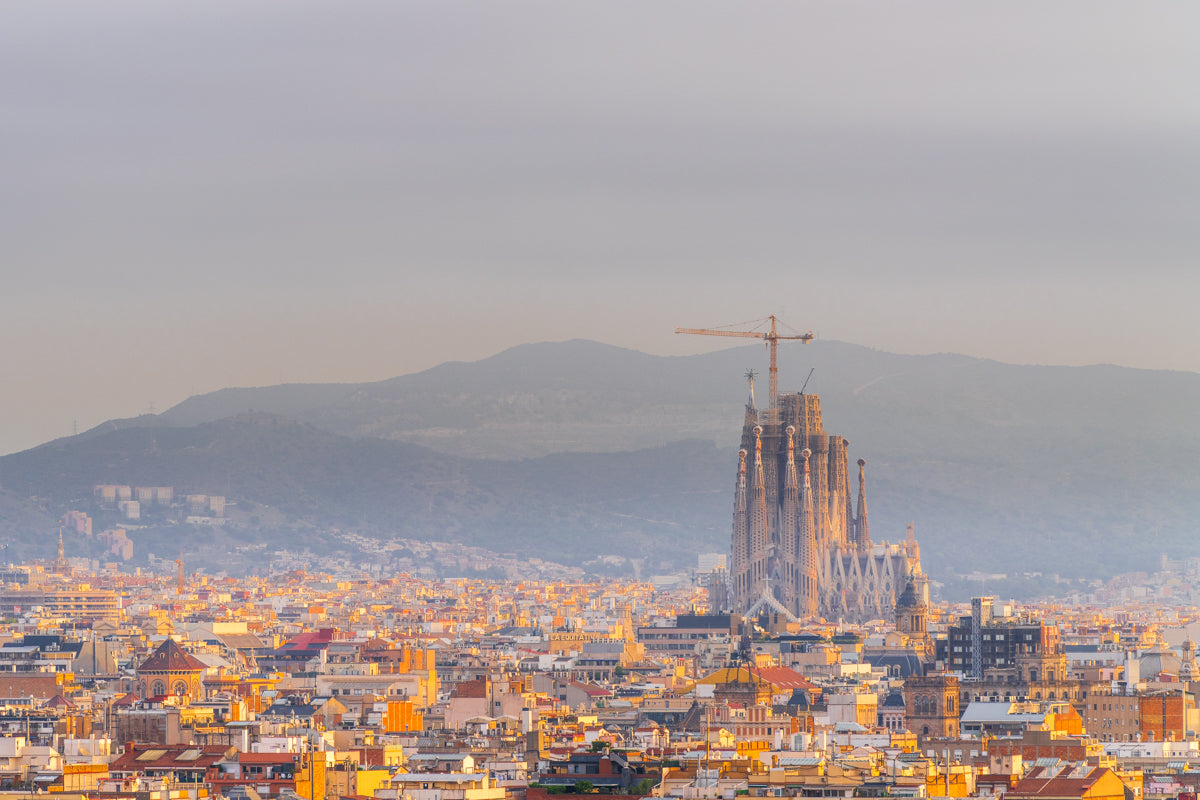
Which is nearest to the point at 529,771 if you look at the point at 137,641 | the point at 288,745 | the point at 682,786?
the point at 288,745

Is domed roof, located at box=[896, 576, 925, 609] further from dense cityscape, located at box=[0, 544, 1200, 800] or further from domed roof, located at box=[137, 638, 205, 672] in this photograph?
domed roof, located at box=[137, 638, 205, 672]

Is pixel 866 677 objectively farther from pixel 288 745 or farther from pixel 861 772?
pixel 861 772

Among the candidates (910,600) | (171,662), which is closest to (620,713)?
(171,662)

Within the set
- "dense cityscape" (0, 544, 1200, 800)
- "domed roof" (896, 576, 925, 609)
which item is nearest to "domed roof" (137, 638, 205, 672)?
"dense cityscape" (0, 544, 1200, 800)

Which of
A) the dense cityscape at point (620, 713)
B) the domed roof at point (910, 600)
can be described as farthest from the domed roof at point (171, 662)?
the domed roof at point (910, 600)

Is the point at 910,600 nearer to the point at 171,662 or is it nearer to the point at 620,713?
the point at 171,662

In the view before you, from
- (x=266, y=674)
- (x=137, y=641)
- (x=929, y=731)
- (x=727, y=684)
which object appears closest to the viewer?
(x=929, y=731)

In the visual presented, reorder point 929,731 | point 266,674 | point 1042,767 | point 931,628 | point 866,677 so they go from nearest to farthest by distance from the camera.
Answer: point 1042,767 < point 929,731 < point 866,677 < point 266,674 < point 931,628

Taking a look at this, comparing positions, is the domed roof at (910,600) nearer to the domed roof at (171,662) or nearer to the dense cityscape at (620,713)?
the dense cityscape at (620,713)

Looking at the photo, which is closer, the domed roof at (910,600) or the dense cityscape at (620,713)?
the dense cityscape at (620,713)

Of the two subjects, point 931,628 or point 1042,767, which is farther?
point 931,628

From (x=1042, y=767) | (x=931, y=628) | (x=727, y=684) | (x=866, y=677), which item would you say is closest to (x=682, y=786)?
(x=1042, y=767)
